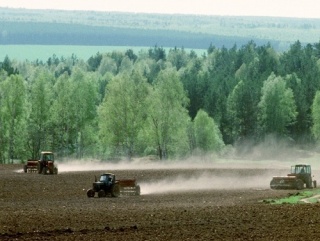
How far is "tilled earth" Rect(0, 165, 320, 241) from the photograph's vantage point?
3678cm

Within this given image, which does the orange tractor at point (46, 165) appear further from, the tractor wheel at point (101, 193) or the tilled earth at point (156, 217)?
the tractor wheel at point (101, 193)

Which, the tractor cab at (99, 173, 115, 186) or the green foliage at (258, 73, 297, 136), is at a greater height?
the green foliage at (258, 73, 297, 136)

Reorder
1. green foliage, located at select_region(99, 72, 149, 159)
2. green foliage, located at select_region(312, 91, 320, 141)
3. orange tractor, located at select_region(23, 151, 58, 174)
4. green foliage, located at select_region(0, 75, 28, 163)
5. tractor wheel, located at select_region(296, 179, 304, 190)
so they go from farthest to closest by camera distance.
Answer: green foliage, located at select_region(312, 91, 320, 141) → green foliage, located at select_region(0, 75, 28, 163) → green foliage, located at select_region(99, 72, 149, 159) → orange tractor, located at select_region(23, 151, 58, 174) → tractor wheel, located at select_region(296, 179, 304, 190)

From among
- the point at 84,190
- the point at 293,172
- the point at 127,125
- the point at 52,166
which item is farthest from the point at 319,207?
the point at 127,125

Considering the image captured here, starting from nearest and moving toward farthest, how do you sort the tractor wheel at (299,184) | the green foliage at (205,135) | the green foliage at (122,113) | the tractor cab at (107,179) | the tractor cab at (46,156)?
the tractor cab at (107,179), the tractor wheel at (299,184), the tractor cab at (46,156), the green foliage at (122,113), the green foliage at (205,135)

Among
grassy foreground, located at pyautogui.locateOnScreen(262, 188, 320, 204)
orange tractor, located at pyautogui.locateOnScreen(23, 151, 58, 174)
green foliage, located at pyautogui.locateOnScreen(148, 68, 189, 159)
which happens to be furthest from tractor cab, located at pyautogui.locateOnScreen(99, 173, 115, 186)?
green foliage, located at pyautogui.locateOnScreen(148, 68, 189, 159)

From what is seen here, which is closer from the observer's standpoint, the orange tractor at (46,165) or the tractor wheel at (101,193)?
the tractor wheel at (101,193)

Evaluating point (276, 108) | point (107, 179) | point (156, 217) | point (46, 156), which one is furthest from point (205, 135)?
point (156, 217)

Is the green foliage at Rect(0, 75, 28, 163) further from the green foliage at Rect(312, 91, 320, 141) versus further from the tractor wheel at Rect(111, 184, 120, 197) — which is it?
the tractor wheel at Rect(111, 184, 120, 197)

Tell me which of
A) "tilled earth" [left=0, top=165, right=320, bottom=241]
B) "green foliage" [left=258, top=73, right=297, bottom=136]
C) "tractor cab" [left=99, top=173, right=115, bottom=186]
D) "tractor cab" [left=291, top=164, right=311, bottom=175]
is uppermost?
"green foliage" [left=258, top=73, right=297, bottom=136]

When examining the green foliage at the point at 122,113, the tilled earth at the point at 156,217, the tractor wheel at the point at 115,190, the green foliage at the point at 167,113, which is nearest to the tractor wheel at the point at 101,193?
the tractor wheel at the point at 115,190

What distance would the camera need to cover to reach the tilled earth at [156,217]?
36.8 metres

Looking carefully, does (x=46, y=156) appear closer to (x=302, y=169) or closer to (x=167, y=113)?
(x=302, y=169)

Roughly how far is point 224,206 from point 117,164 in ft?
260
